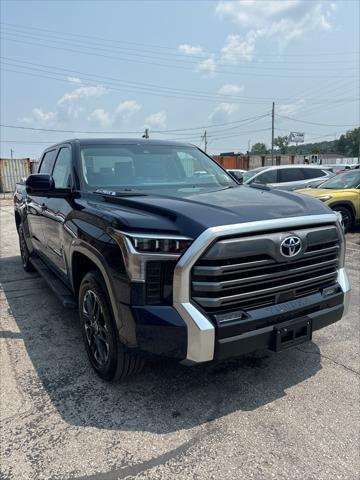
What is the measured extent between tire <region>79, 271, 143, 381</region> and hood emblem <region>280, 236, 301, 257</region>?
1.17 metres

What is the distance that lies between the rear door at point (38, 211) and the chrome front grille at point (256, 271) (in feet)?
9.40

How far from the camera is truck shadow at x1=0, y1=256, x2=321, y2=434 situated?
8.80ft

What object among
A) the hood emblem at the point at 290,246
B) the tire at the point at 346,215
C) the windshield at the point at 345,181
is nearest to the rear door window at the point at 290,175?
the windshield at the point at 345,181

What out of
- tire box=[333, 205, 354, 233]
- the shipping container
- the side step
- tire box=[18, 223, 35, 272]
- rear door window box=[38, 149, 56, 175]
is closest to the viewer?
the side step

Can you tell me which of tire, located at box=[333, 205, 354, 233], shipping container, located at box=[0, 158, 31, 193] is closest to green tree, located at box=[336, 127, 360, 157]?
shipping container, located at box=[0, 158, 31, 193]

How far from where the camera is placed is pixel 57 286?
A: 416cm

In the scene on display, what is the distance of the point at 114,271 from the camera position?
258 centimetres

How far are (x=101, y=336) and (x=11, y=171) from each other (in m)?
25.0

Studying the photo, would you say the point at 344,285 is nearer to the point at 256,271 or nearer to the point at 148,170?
the point at 256,271

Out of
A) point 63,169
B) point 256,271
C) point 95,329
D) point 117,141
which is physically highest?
point 117,141

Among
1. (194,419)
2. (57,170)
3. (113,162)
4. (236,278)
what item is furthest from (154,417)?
(57,170)

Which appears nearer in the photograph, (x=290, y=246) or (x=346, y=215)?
(x=290, y=246)

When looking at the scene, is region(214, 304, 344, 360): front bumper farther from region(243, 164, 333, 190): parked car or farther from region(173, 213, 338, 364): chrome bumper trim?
region(243, 164, 333, 190): parked car

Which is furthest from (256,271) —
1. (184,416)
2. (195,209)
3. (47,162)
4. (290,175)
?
(290,175)
